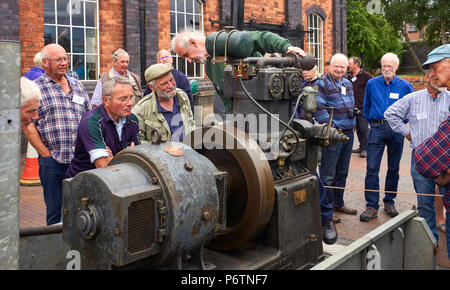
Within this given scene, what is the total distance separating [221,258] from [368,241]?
0.86 metres

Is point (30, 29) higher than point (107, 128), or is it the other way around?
point (30, 29)

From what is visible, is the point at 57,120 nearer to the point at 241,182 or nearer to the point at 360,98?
the point at 241,182

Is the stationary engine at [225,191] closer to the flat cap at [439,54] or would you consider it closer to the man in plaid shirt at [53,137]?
the flat cap at [439,54]

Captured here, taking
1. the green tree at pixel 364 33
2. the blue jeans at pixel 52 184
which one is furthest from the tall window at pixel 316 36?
the blue jeans at pixel 52 184

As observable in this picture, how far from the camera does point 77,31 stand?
10.5 m

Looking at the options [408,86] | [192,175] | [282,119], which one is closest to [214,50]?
[282,119]

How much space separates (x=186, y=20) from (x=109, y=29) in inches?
97.7

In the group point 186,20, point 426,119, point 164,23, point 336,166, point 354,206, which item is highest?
point 186,20

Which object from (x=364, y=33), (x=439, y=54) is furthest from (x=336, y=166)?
(x=364, y=33)

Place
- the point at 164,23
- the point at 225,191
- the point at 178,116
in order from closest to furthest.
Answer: the point at 225,191 → the point at 178,116 → the point at 164,23

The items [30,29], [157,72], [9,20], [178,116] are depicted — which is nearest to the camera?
[157,72]

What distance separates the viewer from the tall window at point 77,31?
995 centimetres

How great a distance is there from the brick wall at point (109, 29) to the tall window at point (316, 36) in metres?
8.47

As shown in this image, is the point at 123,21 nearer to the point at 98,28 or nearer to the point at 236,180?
the point at 98,28
